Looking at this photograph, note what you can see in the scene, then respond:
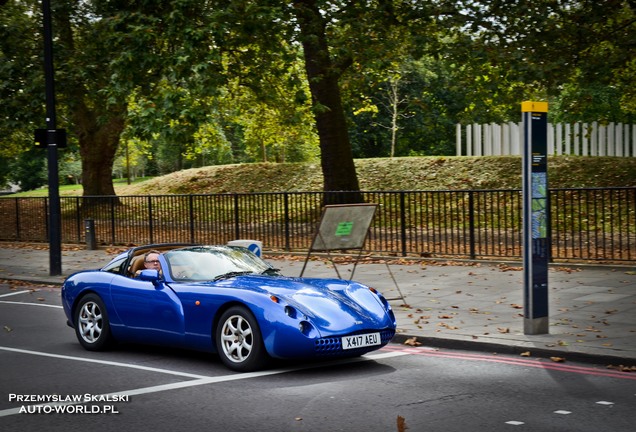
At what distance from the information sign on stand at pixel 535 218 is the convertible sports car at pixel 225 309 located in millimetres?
1805

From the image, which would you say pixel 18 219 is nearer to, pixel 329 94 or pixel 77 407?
pixel 329 94

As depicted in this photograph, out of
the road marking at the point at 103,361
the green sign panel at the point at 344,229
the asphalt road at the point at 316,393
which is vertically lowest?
the road marking at the point at 103,361

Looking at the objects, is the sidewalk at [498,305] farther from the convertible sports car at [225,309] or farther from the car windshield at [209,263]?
the car windshield at [209,263]

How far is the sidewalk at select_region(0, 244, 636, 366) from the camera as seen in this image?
31.9 feet

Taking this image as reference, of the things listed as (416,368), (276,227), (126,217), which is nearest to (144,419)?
(416,368)

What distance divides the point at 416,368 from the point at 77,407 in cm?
331

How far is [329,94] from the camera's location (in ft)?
85.1

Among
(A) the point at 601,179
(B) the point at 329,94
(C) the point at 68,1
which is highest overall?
(C) the point at 68,1

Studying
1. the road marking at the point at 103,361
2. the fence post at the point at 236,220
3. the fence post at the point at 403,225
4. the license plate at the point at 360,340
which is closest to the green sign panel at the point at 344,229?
the license plate at the point at 360,340

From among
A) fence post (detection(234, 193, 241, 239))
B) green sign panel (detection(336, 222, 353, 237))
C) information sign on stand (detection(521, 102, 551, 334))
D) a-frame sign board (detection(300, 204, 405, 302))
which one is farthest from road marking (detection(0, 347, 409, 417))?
fence post (detection(234, 193, 241, 239))

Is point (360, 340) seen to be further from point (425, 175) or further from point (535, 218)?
point (425, 175)

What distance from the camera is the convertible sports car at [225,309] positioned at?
28.2ft

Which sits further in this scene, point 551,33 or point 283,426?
point 551,33

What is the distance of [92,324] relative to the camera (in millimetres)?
10531
